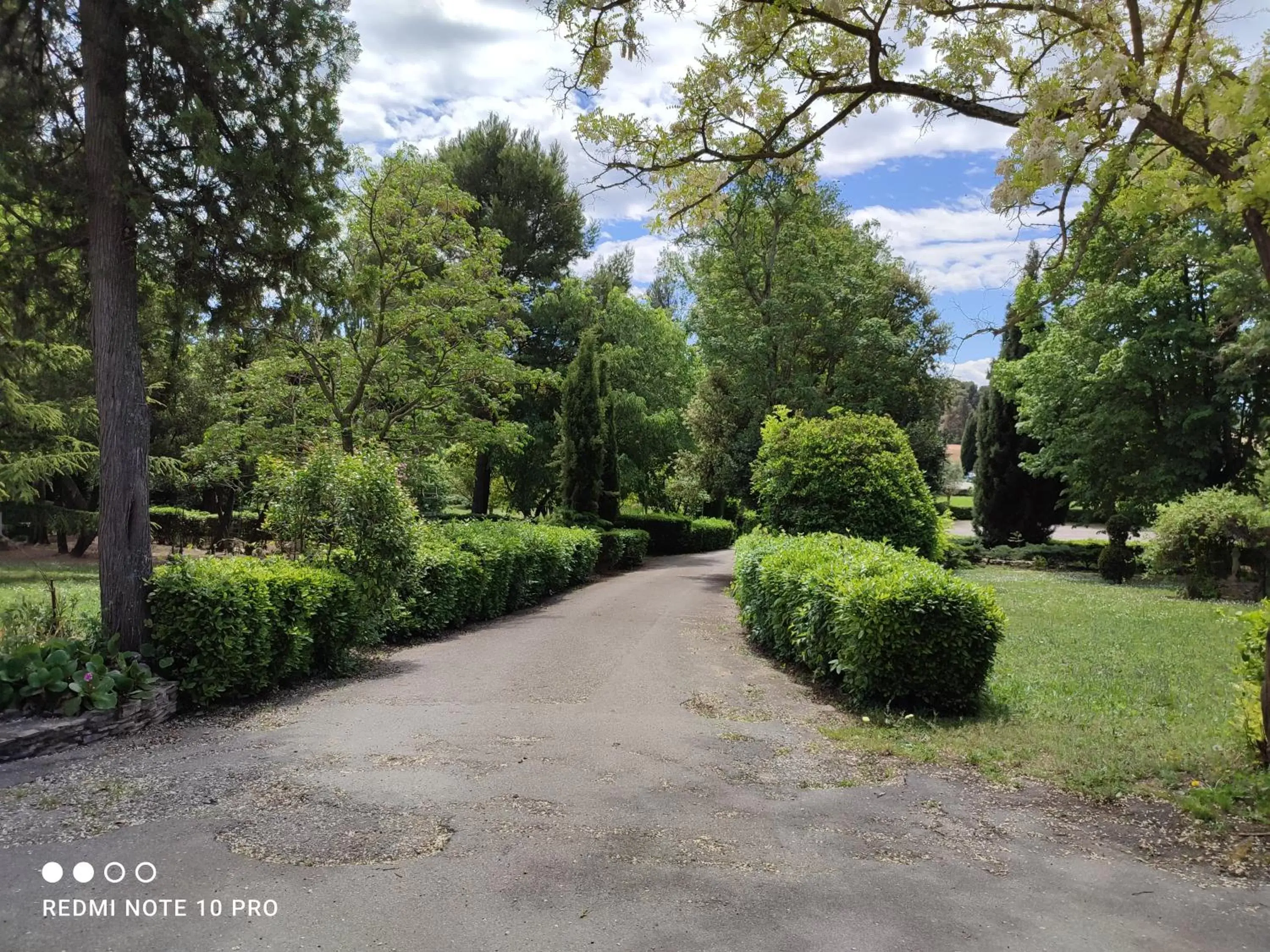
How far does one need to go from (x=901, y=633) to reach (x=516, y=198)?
27.5 meters

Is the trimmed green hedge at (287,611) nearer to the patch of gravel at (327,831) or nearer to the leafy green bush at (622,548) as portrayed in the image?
the patch of gravel at (327,831)

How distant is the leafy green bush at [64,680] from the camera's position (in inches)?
223

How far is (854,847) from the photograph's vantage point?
160 inches

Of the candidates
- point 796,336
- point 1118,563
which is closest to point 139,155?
point 796,336

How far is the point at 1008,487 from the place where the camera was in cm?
3291

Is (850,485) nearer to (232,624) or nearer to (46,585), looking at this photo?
(232,624)

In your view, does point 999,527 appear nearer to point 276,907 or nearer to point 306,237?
point 306,237

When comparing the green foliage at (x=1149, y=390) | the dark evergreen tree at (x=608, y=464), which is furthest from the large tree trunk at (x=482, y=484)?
the green foliage at (x=1149, y=390)

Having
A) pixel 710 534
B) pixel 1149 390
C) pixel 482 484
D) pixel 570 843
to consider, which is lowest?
pixel 710 534

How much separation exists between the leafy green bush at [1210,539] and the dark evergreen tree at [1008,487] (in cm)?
1516

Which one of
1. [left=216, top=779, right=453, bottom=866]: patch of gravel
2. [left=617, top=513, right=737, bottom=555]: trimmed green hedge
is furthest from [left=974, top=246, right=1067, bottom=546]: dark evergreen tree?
[left=216, top=779, right=453, bottom=866]: patch of gravel

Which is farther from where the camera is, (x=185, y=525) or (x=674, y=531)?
(x=674, y=531)

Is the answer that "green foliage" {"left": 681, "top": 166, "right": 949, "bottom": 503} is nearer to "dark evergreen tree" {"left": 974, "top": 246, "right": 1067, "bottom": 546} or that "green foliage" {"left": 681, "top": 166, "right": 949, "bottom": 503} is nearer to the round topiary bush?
"dark evergreen tree" {"left": 974, "top": 246, "right": 1067, "bottom": 546}

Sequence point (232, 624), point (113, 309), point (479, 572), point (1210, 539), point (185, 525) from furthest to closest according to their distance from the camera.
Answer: point (185, 525) → point (1210, 539) → point (479, 572) → point (113, 309) → point (232, 624)
